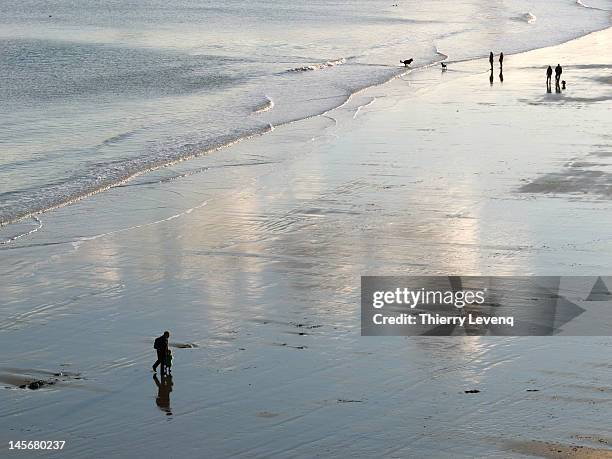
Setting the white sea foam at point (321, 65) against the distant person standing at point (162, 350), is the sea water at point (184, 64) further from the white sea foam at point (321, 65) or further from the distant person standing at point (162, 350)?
the distant person standing at point (162, 350)

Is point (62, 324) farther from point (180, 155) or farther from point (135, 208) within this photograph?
point (180, 155)

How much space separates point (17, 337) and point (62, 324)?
81 cm

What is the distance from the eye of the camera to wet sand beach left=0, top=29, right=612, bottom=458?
13641 millimetres

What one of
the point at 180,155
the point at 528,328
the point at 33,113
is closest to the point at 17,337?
the point at 528,328

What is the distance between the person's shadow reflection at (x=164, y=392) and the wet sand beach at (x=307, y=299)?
5 cm

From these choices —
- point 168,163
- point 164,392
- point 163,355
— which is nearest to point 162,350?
point 163,355

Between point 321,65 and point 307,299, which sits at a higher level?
point 321,65

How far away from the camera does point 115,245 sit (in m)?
21.9

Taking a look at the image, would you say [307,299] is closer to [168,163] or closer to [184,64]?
[168,163]

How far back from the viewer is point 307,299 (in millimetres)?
18234

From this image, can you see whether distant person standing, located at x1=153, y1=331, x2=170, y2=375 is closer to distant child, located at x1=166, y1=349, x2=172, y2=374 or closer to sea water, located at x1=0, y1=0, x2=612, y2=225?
distant child, located at x1=166, y1=349, x2=172, y2=374

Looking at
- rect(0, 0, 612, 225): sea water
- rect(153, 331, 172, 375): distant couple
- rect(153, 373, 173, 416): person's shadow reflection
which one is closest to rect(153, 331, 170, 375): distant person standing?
rect(153, 331, 172, 375): distant couple

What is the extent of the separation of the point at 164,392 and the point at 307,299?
162 inches

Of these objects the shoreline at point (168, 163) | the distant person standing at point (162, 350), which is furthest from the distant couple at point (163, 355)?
the shoreline at point (168, 163)
